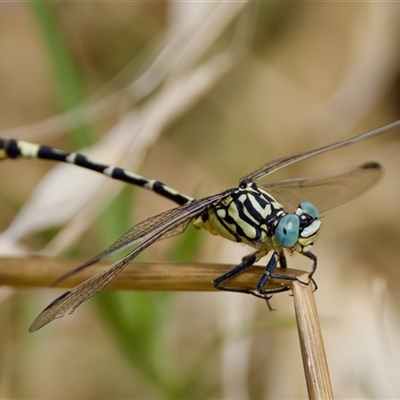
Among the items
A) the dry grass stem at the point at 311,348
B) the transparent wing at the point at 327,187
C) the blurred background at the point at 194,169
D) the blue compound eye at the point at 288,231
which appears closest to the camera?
the dry grass stem at the point at 311,348

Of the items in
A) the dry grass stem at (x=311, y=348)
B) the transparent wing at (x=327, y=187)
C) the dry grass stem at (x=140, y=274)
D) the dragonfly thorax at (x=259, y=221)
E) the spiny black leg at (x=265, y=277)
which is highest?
the transparent wing at (x=327, y=187)

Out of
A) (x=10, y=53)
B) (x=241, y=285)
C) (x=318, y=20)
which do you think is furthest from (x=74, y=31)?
(x=241, y=285)

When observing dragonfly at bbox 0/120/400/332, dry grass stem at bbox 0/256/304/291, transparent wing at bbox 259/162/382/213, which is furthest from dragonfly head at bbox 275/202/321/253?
transparent wing at bbox 259/162/382/213

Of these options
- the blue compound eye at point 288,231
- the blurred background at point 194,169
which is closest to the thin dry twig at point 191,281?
the blue compound eye at point 288,231

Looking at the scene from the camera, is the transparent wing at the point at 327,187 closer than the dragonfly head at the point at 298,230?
No

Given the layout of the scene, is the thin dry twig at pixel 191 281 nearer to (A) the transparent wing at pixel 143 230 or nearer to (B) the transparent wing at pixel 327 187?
(A) the transparent wing at pixel 143 230

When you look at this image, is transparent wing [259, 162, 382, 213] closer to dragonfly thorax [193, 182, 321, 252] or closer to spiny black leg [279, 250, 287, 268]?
dragonfly thorax [193, 182, 321, 252]

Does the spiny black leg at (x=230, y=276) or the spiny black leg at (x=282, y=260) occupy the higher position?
the spiny black leg at (x=282, y=260)

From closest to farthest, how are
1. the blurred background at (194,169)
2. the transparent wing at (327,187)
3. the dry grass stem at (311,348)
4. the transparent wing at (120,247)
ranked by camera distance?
the dry grass stem at (311,348) < the transparent wing at (120,247) < the transparent wing at (327,187) < the blurred background at (194,169)
